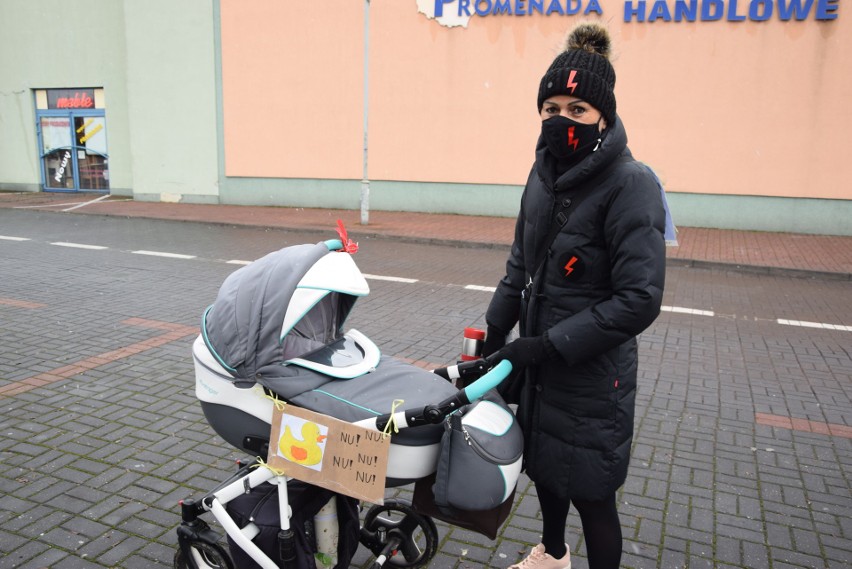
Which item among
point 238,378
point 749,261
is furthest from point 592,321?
point 749,261

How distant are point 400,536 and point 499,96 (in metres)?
13.9

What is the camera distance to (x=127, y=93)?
20031 mm

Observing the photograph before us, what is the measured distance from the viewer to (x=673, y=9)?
13961 mm

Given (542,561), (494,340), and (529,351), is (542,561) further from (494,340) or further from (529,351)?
(529,351)

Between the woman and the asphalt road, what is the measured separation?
86 cm

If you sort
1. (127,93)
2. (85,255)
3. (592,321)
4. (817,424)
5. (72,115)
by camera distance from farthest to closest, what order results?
(72,115) → (127,93) → (85,255) → (817,424) → (592,321)

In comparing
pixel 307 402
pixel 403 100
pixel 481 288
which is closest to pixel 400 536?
pixel 307 402

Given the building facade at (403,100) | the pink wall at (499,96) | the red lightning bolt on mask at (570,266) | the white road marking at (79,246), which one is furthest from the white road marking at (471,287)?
the pink wall at (499,96)

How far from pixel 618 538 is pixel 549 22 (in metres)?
14.3

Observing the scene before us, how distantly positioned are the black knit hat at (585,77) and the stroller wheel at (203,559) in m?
2.07

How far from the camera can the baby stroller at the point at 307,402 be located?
2.26 meters

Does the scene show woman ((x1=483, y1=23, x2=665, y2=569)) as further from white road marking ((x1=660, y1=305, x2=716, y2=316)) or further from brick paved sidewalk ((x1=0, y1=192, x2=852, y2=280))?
brick paved sidewalk ((x1=0, y1=192, x2=852, y2=280))

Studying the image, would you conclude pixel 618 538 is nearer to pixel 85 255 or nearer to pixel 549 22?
pixel 85 255

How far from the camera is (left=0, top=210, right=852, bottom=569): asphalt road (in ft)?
10.5
